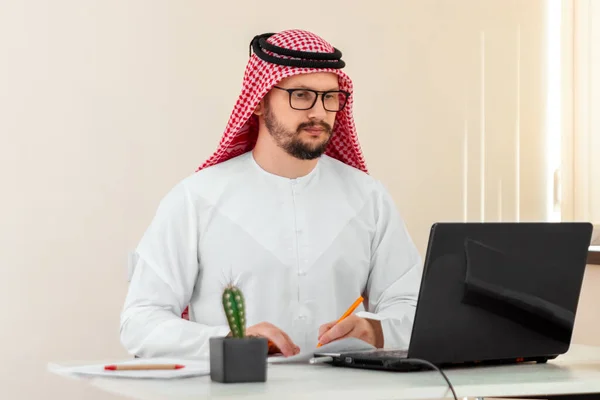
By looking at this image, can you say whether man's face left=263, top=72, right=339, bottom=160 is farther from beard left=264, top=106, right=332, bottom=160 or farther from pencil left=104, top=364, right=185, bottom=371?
pencil left=104, top=364, right=185, bottom=371

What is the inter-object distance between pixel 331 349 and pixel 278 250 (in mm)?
689

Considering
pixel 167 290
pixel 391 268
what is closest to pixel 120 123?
pixel 167 290

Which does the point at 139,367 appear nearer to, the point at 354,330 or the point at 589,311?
the point at 354,330

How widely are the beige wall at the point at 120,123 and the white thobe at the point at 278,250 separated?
979mm

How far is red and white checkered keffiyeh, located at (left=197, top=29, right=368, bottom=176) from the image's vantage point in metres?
2.81

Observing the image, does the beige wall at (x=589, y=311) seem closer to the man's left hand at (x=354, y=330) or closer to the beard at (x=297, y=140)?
the beard at (x=297, y=140)

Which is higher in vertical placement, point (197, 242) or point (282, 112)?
point (282, 112)

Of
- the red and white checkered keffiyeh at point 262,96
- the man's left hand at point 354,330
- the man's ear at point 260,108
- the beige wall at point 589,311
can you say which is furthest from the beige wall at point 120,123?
the man's left hand at point 354,330

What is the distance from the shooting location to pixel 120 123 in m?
3.81

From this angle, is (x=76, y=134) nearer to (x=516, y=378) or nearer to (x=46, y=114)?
(x=46, y=114)

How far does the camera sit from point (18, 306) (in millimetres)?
3641

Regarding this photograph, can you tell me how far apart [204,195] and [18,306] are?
121cm

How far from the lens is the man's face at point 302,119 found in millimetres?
2803

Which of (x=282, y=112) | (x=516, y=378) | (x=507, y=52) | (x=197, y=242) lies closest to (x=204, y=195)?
(x=197, y=242)
